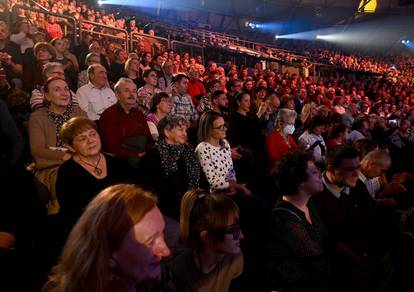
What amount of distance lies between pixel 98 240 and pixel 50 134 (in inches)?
105

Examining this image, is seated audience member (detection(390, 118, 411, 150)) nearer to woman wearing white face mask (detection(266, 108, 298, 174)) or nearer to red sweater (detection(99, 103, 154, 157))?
woman wearing white face mask (detection(266, 108, 298, 174))

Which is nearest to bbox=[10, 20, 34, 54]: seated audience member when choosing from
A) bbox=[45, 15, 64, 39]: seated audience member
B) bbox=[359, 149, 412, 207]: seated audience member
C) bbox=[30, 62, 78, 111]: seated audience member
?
bbox=[45, 15, 64, 39]: seated audience member

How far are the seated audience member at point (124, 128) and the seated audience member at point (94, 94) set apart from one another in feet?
2.57

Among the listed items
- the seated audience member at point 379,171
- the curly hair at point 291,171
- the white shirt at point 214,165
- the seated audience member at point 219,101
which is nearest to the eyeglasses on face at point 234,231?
the curly hair at point 291,171

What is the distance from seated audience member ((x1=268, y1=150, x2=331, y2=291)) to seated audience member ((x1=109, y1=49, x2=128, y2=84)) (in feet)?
17.2

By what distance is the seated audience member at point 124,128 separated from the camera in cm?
429

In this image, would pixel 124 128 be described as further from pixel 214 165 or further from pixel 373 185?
pixel 373 185

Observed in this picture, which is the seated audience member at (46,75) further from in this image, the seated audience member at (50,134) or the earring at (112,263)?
the earring at (112,263)

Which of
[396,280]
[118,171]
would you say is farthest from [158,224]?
[118,171]

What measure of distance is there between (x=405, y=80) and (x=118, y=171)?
23.5m

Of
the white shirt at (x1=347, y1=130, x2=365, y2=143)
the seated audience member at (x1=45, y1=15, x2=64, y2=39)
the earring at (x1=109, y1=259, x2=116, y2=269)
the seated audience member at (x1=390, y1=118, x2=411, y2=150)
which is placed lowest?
the seated audience member at (x1=390, y1=118, x2=411, y2=150)

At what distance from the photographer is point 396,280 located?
2.23 metres

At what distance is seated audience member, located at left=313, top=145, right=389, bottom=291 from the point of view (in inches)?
121

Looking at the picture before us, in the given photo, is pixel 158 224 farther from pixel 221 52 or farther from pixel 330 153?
pixel 221 52
